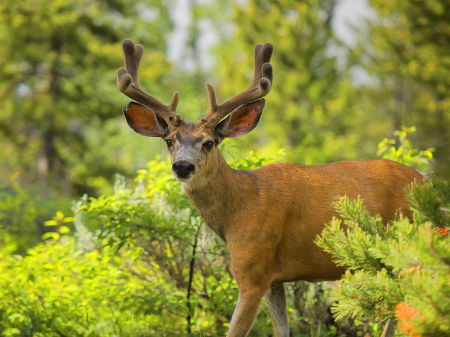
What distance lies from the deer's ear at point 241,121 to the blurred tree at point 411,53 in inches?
416

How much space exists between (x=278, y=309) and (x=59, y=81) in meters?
14.2

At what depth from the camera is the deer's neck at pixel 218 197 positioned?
3311 millimetres

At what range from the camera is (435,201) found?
2020mm

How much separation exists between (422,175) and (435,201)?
6.22 ft

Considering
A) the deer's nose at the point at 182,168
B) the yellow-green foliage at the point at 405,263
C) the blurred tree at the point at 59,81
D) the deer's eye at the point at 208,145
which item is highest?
the blurred tree at the point at 59,81

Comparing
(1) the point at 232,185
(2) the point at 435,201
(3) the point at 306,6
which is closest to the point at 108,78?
(3) the point at 306,6

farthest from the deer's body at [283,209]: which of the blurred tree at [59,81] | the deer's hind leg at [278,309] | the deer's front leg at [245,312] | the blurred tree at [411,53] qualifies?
the blurred tree at [59,81]

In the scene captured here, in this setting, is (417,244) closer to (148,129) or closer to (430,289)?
(430,289)

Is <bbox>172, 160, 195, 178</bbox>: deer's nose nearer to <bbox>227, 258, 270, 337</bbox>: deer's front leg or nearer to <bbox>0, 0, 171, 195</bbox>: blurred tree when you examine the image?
<bbox>227, 258, 270, 337</bbox>: deer's front leg

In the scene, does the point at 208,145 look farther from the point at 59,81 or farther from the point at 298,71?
the point at 298,71

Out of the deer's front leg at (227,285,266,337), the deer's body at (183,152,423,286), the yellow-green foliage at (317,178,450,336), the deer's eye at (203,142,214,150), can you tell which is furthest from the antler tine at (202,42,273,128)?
the yellow-green foliage at (317,178,450,336)

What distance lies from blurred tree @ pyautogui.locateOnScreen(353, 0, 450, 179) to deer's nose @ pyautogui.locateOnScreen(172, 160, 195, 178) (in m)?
11.4

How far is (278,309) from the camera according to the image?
3559mm

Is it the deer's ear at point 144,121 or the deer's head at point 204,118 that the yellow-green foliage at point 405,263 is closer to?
the deer's head at point 204,118
